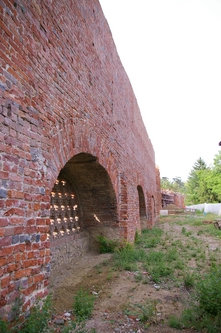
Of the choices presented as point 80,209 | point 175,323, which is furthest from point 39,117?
point 80,209

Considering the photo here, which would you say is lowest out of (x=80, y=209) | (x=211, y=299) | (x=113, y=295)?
(x=113, y=295)

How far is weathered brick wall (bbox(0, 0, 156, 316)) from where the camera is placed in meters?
2.33

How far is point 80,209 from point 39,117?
403cm

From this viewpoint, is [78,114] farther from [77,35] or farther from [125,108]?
[125,108]

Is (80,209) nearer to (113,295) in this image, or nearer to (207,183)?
(113,295)

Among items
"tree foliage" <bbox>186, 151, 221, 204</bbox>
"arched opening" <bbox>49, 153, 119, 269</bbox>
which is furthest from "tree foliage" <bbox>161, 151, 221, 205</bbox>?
"arched opening" <bbox>49, 153, 119, 269</bbox>

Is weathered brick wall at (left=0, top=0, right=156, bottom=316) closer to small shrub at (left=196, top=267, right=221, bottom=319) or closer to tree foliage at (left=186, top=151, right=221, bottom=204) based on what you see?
small shrub at (left=196, top=267, right=221, bottom=319)

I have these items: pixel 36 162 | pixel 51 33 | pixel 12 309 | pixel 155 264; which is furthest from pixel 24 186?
pixel 155 264

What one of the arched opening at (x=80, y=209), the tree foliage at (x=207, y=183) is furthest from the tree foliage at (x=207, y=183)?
the arched opening at (x=80, y=209)

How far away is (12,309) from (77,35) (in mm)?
4310

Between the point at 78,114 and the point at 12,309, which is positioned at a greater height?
the point at 78,114

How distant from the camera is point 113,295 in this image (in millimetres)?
3885

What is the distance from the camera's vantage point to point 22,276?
239cm

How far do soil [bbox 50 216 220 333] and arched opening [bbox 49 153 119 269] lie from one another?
1.71 ft
